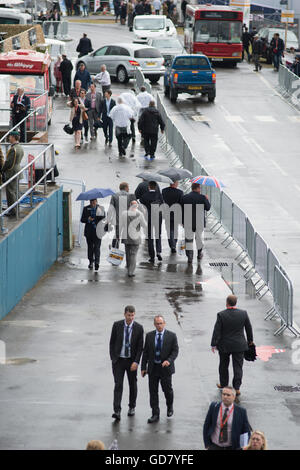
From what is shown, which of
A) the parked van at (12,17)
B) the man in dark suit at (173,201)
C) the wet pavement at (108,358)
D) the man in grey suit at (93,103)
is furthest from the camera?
the parked van at (12,17)

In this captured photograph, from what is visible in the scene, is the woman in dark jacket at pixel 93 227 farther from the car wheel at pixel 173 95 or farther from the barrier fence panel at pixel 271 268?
the car wheel at pixel 173 95

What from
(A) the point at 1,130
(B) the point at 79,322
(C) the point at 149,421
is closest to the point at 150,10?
(A) the point at 1,130

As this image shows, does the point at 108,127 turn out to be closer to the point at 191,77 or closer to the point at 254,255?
the point at 191,77

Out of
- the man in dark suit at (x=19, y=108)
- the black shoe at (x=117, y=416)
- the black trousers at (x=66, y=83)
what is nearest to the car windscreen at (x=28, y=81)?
the man in dark suit at (x=19, y=108)

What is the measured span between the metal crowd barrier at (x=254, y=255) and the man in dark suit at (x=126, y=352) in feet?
13.7

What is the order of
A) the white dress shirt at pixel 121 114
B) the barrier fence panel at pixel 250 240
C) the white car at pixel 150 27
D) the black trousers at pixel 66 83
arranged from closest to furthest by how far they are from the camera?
the barrier fence panel at pixel 250 240, the white dress shirt at pixel 121 114, the black trousers at pixel 66 83, the white car at pixel 150 27

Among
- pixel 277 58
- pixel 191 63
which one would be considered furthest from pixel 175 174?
pixel 277 58

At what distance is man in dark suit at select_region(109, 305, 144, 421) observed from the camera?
12.8 m

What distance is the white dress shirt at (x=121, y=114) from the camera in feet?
98.2

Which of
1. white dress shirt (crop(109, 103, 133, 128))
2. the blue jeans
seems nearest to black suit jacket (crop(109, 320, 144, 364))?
white dress shirt (crop(109, 103, 133, 128))

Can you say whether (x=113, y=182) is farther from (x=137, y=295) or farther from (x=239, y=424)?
(x=239, y=424)

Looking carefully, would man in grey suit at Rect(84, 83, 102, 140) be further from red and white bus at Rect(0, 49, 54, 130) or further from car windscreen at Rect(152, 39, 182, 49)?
car windscreen at Rect(152, 39, 182, 49)

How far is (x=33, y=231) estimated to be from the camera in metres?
19.1
